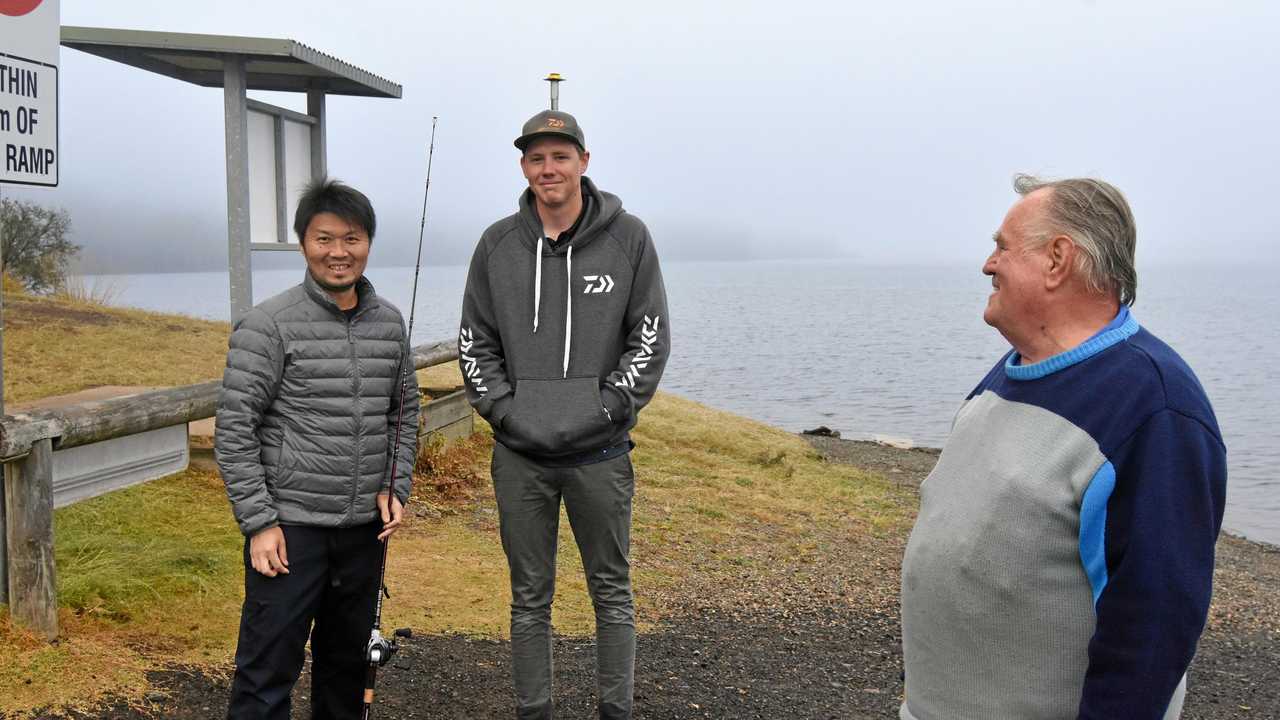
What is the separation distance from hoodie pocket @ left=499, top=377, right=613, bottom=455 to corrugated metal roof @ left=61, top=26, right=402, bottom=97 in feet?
11.6

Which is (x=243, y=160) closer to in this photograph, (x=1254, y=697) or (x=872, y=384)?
(x=1254, y=697)

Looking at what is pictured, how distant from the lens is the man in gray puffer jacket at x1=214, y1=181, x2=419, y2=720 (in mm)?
3359

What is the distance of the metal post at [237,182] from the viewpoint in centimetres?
638

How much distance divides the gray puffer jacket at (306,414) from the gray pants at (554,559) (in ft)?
1.52

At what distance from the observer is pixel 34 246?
20797mm

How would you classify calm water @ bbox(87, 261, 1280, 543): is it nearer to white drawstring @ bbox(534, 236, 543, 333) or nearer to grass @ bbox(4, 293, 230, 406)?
grass @ bbox(4, 293, 230, 406)

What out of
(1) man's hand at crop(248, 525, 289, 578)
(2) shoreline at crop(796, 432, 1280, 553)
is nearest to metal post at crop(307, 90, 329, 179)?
(1) man's hand at crop(248, 525, 289, 578)

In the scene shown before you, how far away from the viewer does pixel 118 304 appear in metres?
16.1

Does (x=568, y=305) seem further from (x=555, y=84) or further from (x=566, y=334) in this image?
(x=555, y=84)

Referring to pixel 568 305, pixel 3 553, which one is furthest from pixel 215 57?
pixel 568 305

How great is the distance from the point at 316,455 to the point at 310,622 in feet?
1.80

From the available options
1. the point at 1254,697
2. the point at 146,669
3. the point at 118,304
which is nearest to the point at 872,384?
the point at 118,304

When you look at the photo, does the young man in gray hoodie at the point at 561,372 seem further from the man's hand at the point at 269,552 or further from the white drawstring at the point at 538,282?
the man's hand at the point at 269,552

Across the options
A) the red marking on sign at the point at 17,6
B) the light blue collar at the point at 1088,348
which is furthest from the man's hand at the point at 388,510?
the red marking on sign at the point at 17,6
